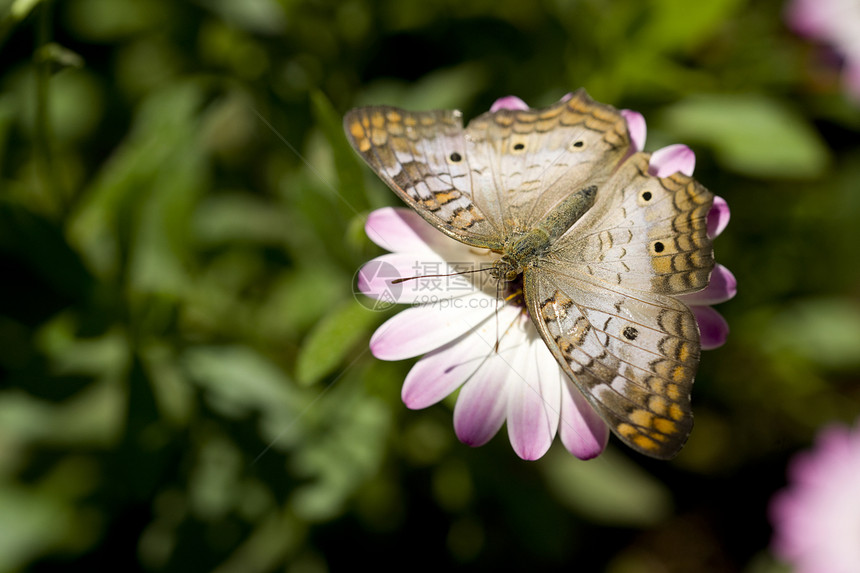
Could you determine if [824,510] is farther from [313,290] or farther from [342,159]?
[342,159]

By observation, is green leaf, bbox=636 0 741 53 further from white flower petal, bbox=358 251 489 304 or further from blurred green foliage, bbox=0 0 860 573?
white flower petal, bbox=358 251 489 304

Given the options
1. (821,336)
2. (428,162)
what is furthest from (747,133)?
(428,162)

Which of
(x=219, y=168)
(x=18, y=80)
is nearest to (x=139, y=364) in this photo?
(x=219, y=168)

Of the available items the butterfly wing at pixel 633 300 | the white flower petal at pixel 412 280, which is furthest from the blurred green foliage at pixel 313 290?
the butterfly wing at pixel 633 300

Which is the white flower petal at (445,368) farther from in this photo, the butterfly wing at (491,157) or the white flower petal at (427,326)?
the butterfly wing at (491,157)

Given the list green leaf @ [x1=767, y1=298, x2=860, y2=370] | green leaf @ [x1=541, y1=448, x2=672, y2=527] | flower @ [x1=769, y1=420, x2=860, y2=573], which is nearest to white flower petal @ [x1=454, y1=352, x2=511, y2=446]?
green leaf @ [x1=541, y1=448, x2=672, y2=527]
